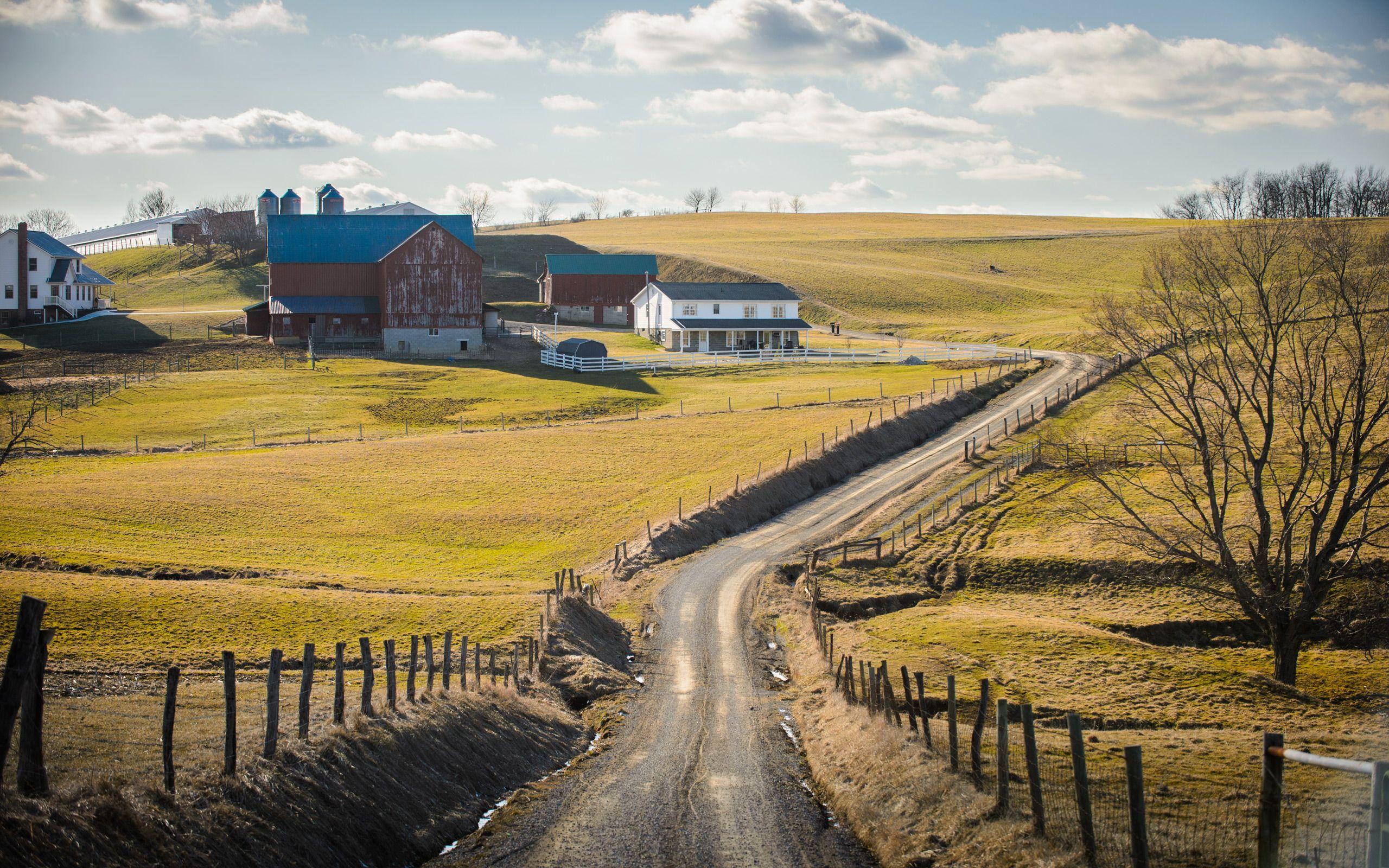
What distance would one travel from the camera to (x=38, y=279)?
99.6m

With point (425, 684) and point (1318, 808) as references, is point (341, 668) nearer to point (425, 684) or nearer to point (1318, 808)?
point (425, 684)

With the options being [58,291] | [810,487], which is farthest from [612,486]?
[58,291]

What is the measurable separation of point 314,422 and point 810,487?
102 feet

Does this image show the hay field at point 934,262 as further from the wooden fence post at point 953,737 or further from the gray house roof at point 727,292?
the wooden fence post at point 953,737

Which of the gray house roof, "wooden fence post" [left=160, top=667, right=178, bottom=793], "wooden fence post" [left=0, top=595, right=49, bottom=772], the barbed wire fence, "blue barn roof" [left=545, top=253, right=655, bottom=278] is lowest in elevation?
the barbed wire fence

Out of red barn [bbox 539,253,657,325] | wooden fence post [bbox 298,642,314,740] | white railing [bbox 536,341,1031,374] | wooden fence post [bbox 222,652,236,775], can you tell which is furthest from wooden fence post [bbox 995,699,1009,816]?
red barn [bbox 539,253,657,325]

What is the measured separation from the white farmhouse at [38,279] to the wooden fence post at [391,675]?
3940 inches

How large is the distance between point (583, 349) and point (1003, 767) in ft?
224

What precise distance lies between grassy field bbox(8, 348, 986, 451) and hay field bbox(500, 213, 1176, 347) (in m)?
25.9

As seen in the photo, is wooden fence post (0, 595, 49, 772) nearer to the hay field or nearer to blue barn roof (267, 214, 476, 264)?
the hay field

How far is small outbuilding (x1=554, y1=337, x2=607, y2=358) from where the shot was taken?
263 feet

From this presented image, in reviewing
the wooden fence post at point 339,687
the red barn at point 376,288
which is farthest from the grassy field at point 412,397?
the wooden fence post at point 339,687

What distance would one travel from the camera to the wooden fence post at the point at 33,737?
1088 cm

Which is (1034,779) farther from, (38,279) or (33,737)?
(38,279)
